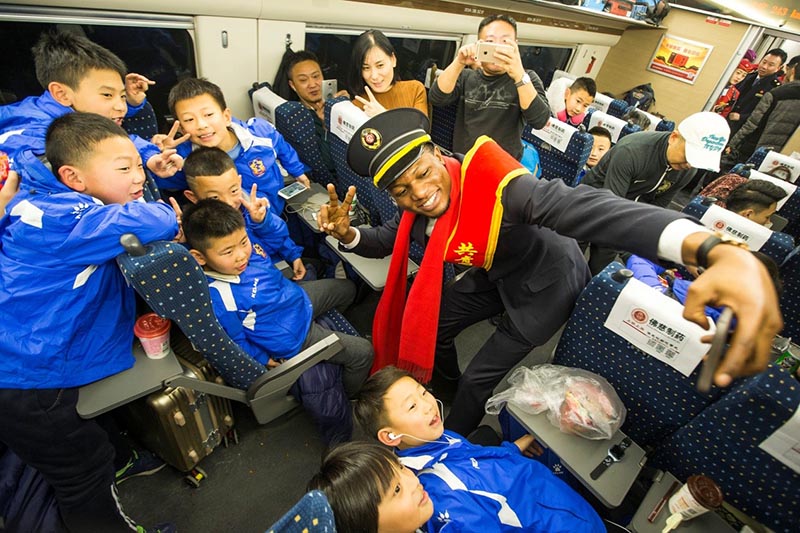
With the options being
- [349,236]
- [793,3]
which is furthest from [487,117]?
[793,3]

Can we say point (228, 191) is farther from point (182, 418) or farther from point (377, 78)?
point (377, 78)

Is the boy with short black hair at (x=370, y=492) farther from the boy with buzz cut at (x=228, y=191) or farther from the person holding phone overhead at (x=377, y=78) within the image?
the person holding phone overhead at (x=377, y=78)

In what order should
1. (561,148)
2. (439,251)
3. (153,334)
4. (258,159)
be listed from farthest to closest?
1. (561,148)
2. (258,159)
3. (439,251)
4. (153,334)

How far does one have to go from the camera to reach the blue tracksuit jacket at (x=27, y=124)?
1.57 meters

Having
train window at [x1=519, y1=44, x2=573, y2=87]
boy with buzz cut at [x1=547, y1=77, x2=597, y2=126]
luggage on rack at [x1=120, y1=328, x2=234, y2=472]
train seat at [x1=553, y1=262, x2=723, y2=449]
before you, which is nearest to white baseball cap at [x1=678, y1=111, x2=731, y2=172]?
boy with buzz cut at [x1=547, y1=77, x2=597, y2=126]

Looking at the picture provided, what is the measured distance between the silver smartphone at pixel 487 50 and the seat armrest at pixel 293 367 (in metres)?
1.94

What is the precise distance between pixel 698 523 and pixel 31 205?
2466 mm

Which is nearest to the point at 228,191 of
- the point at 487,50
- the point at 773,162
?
the point at 487,50

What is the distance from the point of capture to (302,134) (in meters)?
2.85

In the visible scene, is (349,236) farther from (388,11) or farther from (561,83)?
(561,83)

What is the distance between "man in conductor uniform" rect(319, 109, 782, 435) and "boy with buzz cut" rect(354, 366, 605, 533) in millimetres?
444

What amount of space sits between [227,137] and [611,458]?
2.63 m

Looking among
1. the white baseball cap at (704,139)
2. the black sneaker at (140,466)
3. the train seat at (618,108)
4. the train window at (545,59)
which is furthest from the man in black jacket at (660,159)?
the train window at (545,59)

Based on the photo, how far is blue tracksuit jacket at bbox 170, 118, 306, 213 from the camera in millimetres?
2330
